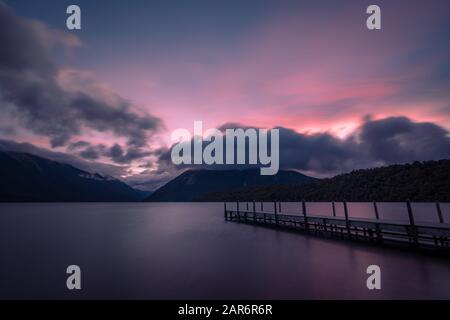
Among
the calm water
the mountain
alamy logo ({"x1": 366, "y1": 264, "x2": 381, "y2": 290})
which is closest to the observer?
the calm water

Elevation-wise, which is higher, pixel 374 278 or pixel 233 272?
pixel 374 278

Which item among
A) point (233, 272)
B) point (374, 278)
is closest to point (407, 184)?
point (374, 278)

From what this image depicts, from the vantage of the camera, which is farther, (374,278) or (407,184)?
(407,184)

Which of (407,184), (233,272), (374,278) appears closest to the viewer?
(374,278)

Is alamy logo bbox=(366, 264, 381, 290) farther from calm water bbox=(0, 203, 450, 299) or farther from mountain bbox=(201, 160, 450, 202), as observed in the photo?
mountain bbox=(201, 160, 450, 202)

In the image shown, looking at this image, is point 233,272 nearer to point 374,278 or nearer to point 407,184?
point 374,278

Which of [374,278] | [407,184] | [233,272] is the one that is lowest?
[233,272]

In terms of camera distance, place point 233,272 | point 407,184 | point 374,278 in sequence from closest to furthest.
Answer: point 374,278
point 233,272
point 407,184

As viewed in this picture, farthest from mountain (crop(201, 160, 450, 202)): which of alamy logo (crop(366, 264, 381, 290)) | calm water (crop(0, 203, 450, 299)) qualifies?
alamy logo (crop(366, 264, 381, 290))

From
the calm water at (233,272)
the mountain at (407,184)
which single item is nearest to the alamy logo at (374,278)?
the calm water at (233,272)

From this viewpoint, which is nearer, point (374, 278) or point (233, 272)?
point (374, 278)

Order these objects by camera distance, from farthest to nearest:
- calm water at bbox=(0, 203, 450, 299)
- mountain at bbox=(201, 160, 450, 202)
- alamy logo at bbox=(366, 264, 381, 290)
A: mountain at bbox=(201, 160, 450, 202), alamy logo at bbox=(366, 264, 381, 290), calm water at bbox=(0, 203, 450, 299)

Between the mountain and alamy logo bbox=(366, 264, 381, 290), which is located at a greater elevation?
the mountain
